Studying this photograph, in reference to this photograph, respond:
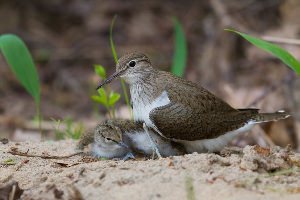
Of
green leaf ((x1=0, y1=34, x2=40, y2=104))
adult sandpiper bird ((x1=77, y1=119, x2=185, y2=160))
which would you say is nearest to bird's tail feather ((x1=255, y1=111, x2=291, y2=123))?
adult sandpiper bird ((x1=77, y1=119, x2=185, y2=160))

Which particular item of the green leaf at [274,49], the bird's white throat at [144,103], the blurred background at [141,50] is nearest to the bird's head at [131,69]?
the bird's white throat at [144,103]

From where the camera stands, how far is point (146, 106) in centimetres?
548

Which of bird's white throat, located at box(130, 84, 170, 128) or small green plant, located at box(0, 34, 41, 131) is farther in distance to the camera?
small green plant, located at box(0, 34, 41, 131)

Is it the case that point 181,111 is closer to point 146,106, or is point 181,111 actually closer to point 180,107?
point 180,107

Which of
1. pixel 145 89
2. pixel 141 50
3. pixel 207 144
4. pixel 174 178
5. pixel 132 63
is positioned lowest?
pixel 174 178

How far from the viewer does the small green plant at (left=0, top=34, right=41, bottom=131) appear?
20.4 feet

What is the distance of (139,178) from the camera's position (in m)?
4.18

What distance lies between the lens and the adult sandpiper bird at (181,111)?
526 cm

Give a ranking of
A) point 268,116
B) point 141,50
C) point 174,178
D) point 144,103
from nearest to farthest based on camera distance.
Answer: point 174,178
point 144,103
point 268,116
point 141,50

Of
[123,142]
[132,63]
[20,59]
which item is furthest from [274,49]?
[20,59]

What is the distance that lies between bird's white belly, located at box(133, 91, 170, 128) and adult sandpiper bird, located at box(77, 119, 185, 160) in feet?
0.27

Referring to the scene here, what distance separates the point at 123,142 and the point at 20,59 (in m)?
1.46

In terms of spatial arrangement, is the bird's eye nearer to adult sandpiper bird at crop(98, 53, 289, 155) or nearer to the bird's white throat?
adult sandpiper bird at crop(98, 53, 289, 155)

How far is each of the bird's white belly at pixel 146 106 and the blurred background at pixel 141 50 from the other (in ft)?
9.41
